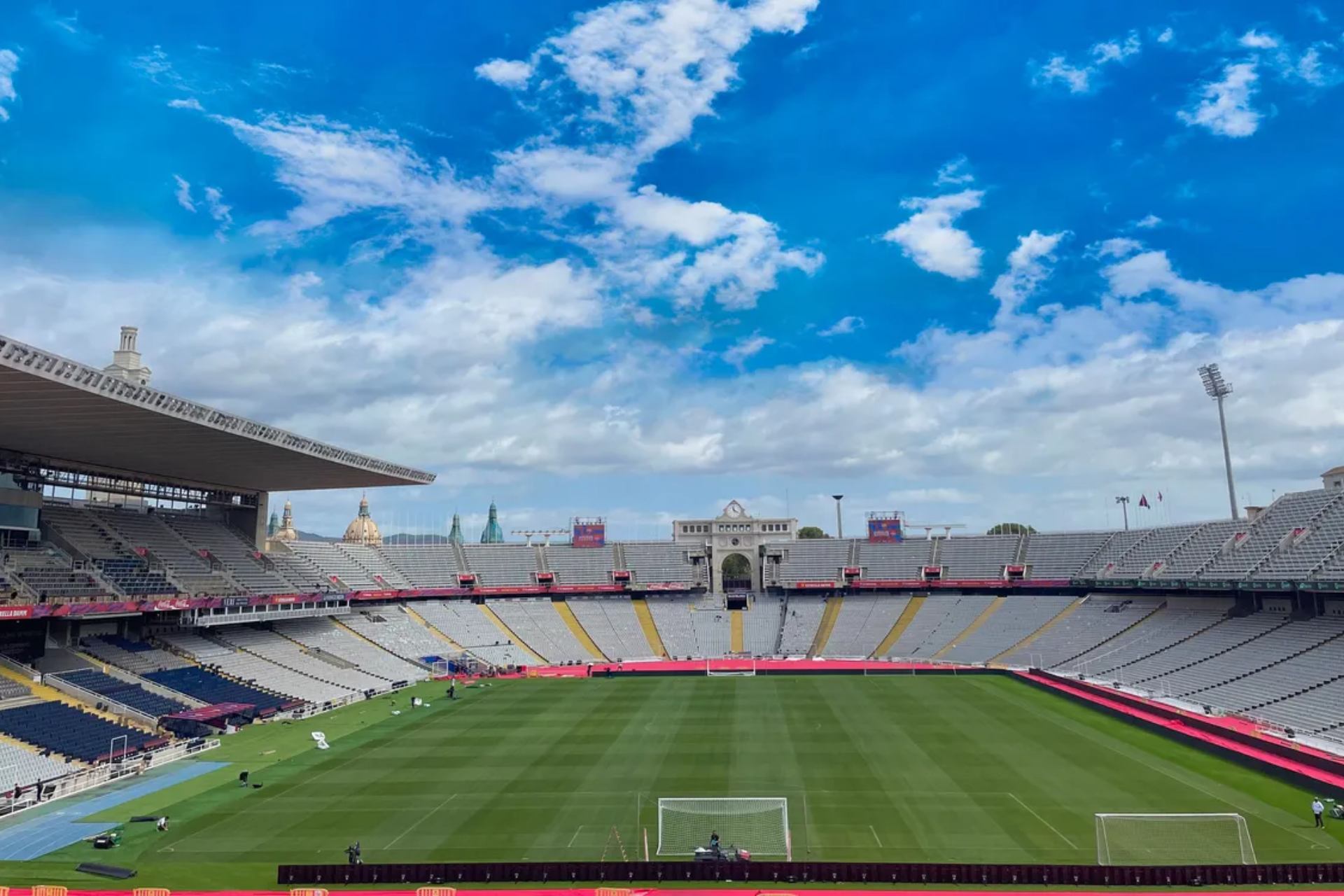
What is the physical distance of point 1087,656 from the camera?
5566 centimetres

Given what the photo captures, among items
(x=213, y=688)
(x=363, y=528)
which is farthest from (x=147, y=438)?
(x=363, y=528)

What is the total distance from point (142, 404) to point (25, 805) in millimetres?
15280

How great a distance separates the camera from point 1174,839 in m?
22.9

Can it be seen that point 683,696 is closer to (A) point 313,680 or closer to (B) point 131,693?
(A) point 313,680

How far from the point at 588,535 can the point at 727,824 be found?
62883 millimetres

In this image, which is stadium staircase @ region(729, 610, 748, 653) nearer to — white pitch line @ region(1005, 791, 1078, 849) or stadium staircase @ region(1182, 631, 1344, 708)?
stadium staircase @ region(1182, 631, 1344, 708)

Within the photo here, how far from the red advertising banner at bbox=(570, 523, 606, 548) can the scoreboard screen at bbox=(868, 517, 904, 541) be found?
90.4ft

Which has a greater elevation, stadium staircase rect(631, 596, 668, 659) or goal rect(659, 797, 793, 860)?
stadium staircase rect(631, 596, 668, 659)

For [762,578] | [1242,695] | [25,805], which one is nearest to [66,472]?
[25,805]

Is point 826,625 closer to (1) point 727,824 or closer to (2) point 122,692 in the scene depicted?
(1) point 727,824

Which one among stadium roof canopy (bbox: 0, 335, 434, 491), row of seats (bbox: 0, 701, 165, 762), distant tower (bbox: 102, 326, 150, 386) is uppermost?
distant tower (bbox: 102, 326, 150, 386)

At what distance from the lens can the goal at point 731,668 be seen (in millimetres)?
59656

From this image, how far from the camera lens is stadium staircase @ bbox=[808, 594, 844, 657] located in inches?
2746

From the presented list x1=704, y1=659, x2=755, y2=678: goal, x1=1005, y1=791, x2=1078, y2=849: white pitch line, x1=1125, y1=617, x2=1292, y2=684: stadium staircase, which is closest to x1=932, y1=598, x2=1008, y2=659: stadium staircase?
x1=704, y1=659, x2=755, y2=678: goal
